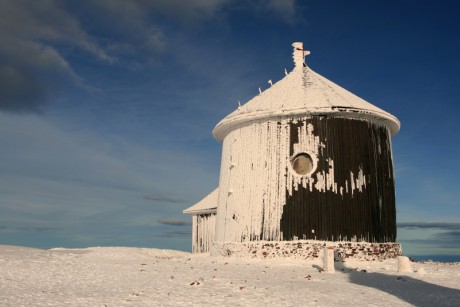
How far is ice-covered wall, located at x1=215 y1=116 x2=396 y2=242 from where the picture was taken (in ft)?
67.6

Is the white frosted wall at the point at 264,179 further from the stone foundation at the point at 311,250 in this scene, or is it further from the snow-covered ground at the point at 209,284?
the snow-covered ground at the point at 209,284

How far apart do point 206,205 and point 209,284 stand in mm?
18425

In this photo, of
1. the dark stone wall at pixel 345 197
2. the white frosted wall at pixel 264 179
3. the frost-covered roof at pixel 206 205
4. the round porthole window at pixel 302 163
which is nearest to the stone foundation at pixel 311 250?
the dark stone wall at pixel 345 197

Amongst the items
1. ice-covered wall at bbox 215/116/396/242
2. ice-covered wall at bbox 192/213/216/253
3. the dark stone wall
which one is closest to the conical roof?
ice-covered wall at bbox 215/116/396/242

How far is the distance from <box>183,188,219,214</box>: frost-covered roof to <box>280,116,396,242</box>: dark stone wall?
1044cm

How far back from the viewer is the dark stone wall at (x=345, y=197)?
2050cm

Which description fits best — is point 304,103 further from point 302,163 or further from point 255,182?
point 255,182

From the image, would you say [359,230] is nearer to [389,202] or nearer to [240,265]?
[389,202]

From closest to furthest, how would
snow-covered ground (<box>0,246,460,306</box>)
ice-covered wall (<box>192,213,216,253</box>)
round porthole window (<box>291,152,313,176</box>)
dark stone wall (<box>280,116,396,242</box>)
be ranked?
snow-covered ground (<box>0,246,460,306</box>), dark stone wall (<box>280,116,396,242</box>), round porthole window (<box>291,152,313,176</box>), ice-covered wall (<box>192,213,216,253</box>)

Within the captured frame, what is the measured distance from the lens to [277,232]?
2077cm

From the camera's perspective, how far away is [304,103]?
70.3ft

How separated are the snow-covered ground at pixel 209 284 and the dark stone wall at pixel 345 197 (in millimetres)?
1469

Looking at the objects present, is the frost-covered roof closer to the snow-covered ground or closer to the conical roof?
the conical roof

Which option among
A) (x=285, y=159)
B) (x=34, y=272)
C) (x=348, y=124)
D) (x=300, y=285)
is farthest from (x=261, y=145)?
(x=34, y=272)
